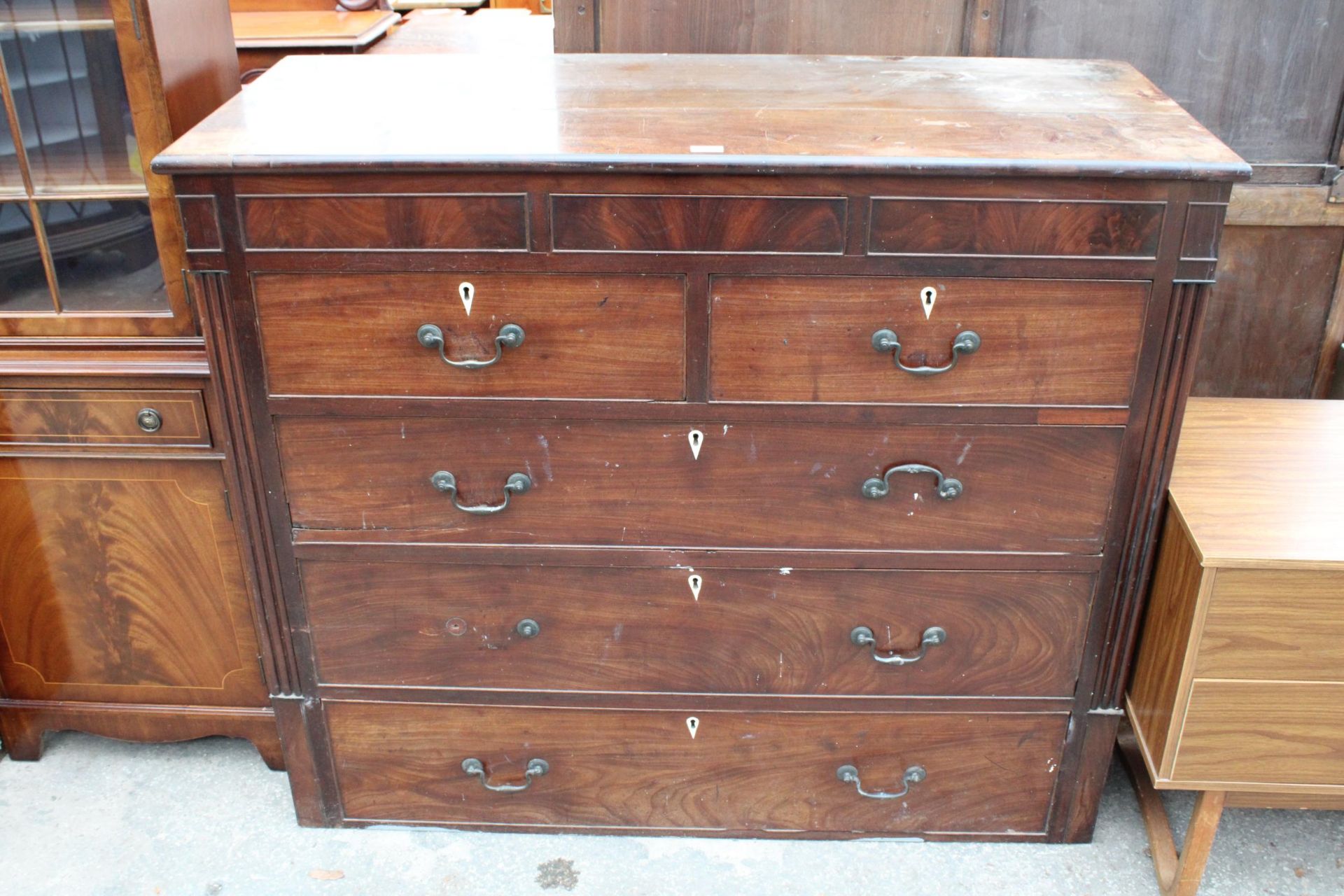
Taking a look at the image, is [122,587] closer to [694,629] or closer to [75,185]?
[75,185]

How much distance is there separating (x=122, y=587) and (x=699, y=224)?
120cm

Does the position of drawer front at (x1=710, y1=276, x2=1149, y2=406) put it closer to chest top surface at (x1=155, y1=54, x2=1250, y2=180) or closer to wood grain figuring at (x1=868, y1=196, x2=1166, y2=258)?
wood grain figuring at (x1=868, y1=196, x2=1166, y2=258)

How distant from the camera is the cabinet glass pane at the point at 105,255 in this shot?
1.69 m

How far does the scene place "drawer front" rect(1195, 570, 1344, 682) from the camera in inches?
59.2

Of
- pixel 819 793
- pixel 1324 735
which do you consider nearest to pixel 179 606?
pixel 819 793

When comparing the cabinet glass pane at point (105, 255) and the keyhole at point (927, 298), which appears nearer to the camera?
the keyhole at point (927, 298)

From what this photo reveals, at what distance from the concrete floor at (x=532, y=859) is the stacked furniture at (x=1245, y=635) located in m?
0.14

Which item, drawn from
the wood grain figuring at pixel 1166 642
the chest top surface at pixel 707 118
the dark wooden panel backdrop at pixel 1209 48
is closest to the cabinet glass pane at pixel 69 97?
the chest top surface at pixel 707 118

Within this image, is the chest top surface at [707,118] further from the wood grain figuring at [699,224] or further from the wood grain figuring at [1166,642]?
the wood grain figuring at [1166,642]

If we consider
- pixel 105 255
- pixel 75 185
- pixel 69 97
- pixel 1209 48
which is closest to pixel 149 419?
pixel 105 255

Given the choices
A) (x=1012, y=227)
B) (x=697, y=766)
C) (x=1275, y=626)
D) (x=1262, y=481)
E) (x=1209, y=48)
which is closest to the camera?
(x=1012, y=227)

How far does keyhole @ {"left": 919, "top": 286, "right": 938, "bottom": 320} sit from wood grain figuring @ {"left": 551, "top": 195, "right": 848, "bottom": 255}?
0.42 feet

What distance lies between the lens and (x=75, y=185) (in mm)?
1680

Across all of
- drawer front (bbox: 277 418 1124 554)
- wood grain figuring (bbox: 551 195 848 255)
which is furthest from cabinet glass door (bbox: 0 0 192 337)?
wood grain figuring (bbox: 551 195 848 255)
